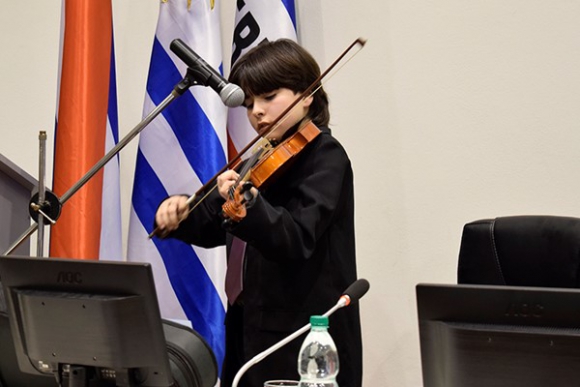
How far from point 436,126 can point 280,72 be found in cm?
91

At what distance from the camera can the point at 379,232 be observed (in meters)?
2.95

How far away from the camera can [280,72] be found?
212cm

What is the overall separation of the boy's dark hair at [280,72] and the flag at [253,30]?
2.20ft

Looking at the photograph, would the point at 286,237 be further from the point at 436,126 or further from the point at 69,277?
the point at 436,126

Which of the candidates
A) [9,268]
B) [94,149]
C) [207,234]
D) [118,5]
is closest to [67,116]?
[94,149]

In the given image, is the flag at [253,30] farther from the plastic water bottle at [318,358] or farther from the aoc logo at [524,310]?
the aoc logo at [524,310]

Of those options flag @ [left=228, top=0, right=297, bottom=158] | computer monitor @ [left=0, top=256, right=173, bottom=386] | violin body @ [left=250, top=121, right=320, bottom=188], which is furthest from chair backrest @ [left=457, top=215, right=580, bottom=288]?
flag @ [left=228, top=0, right=297, bottom=158]

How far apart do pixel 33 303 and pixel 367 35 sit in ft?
6.15

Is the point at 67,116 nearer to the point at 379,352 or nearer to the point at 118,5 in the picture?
the point at 118,5

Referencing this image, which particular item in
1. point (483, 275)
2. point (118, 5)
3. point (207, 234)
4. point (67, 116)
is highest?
point (118, 5)

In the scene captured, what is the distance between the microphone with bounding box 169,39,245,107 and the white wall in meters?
1.11

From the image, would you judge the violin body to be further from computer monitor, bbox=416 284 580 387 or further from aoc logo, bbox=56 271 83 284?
computer monitor, bbox=416 284 580 387

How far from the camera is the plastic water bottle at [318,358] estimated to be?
1.46m

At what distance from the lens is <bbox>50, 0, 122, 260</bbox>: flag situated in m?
2.90
